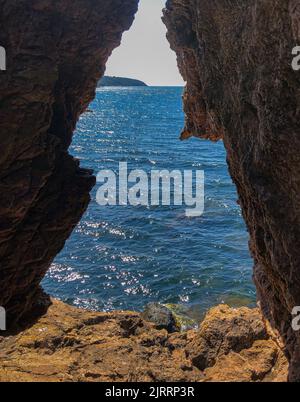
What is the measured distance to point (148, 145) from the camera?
9512 cm

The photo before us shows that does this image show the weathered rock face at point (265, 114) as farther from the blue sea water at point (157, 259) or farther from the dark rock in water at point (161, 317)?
the blue sea water at point (157, 259)

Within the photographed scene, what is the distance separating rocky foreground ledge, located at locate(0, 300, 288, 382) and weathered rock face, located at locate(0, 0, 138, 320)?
1.72 metres

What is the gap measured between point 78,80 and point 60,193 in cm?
537

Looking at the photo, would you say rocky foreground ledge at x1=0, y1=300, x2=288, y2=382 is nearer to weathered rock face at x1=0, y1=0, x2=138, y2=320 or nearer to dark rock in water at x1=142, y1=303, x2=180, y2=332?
weathered rock face at x1=0, y1=0, x2=138, y2=320

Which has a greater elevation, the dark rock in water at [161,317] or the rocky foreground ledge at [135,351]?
the rocky foreground ledge at [135,351]

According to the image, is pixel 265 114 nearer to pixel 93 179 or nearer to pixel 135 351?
pixel 93 179

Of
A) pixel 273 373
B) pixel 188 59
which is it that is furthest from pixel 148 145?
pixel 273 373

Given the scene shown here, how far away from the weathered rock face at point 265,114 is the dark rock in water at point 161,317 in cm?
1207

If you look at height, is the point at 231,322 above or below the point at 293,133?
below

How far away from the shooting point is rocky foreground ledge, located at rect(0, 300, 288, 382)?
15000 millimetres

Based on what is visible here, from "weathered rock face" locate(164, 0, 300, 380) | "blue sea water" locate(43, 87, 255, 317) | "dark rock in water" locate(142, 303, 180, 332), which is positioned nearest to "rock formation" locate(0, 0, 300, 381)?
"weathered rock face" locate(164, 0, 300, 380)

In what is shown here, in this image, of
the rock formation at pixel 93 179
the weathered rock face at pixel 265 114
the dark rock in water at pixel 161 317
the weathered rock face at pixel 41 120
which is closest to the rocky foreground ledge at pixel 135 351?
the rock formation at pixel 93 179

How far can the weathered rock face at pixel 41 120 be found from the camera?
Answer: 1549 centimetres
